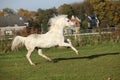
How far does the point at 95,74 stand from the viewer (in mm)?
11539

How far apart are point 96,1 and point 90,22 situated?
36553 mm

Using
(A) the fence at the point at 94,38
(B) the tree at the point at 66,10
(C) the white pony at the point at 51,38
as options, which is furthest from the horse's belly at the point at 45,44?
(B) the tree at the point at 66,10

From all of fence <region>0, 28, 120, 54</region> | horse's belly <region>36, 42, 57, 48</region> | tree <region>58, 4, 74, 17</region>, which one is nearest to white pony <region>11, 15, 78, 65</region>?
horse's belly <region>36, 42, 57, 48</region>

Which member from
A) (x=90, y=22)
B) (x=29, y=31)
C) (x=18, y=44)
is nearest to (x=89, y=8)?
(x=90, y=22)

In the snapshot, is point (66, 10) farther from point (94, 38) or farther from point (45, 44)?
point (45, 44)

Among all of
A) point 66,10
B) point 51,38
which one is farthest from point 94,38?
point 66,10

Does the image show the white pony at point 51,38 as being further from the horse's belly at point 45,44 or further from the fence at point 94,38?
the fence at point 94,38

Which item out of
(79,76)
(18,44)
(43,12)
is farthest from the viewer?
(43,12)

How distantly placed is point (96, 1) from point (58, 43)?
56411 mm

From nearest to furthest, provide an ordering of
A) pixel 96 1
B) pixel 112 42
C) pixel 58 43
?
pixel 58 43 < pixel 112 42 < pixel 96 1

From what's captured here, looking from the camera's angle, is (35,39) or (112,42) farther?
(112,42)

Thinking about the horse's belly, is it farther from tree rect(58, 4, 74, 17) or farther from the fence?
tree rect(58, 4, 74, 17)

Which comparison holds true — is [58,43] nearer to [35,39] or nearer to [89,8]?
[35,39]

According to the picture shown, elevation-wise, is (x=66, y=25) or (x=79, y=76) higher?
(x=66, y=25)
